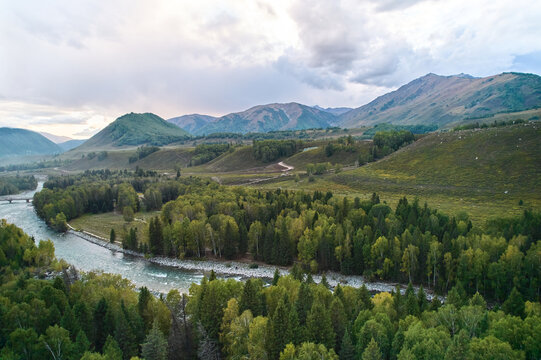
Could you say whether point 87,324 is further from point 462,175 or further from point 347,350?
point 462,175

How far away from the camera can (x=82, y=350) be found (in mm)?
33875

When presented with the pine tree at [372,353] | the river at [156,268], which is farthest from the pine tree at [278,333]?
the river at [156,268]

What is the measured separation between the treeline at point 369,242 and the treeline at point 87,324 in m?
38.2

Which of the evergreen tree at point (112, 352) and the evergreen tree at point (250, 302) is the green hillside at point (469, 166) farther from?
the evergreen tree at point (112, 352)

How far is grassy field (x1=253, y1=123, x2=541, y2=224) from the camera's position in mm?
113625

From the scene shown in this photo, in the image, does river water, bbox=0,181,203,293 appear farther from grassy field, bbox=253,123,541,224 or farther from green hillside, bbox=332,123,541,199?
green hillside, bbox=332,123,541,199

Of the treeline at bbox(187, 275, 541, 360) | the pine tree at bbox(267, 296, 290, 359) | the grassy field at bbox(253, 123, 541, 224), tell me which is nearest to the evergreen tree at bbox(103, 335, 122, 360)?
the treeline at bbox(187, 275, 541, 360)

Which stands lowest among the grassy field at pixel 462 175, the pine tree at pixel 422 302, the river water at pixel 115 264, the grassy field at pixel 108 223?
the river water at pixel 115 264

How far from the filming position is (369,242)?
7225 cm

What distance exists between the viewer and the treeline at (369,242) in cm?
5728

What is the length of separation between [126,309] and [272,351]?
18.7 m

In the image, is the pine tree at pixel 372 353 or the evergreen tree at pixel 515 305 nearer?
the pine tree at pixel 372 353

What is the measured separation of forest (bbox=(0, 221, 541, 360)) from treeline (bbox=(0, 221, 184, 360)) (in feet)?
0.37

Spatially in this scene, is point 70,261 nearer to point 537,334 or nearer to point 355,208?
point 355,208
